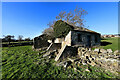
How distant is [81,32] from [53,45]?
6.12 metres

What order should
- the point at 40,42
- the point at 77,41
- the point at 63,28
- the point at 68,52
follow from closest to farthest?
the point at 68,52, the point at 77,41, the point at 63,28, the point at 40,42

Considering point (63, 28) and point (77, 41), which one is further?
point (63, 28)

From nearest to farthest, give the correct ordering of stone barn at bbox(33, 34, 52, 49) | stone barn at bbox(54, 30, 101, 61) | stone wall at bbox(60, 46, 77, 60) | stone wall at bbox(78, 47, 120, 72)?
stone wall at bbox(78, 47, 120, 72) → stone wall at bbox(60, 46, 77, 60) → stone barn at bbox(54, 30, 101, 61) → stone barn at bbox(33, 34, 52, 49)

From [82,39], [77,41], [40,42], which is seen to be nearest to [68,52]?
[77,41]

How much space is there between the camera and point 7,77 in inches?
152

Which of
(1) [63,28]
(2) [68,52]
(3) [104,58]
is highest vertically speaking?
(1) [63,28]

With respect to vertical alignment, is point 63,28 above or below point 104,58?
above


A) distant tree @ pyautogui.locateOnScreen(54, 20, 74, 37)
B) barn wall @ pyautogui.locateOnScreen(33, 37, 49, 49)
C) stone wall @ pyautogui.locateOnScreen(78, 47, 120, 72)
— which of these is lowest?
stone wall @ pyautogui.locateOnScreen(78, 47, 120, 72)

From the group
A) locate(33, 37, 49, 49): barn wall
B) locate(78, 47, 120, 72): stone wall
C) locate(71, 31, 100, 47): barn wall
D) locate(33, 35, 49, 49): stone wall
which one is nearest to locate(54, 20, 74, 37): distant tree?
locate(71, 31, 100, 47): barn wall

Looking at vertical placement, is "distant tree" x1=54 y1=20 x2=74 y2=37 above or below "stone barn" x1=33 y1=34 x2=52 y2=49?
above

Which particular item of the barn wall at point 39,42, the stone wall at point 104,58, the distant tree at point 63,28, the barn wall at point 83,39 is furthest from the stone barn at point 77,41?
the barn wall at point 39,42

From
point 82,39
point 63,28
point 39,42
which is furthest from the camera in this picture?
point 39,42

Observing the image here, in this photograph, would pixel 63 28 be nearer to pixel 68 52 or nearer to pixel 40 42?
pixel 68 52

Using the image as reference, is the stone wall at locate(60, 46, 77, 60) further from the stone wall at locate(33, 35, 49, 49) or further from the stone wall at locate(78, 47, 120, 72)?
the stone wall at locate(33, 35, 49, 49)
